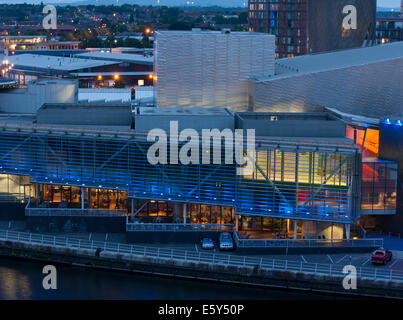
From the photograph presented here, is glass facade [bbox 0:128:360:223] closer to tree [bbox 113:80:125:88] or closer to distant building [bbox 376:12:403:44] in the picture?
tree [bbox 113:80:125:88]

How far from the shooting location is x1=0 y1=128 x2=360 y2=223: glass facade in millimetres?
26469


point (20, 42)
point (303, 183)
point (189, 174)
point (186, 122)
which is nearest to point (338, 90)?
point (186, 122)

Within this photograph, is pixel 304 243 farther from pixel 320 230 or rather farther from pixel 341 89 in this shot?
pixel 341 89

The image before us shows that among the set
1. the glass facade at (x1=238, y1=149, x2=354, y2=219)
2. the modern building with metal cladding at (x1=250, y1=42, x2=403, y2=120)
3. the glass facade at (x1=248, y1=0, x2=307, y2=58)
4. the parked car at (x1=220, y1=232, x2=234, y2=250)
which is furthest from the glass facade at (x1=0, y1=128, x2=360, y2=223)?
the glass facade at (x1=248, y1=0, x2=307, y2=58)

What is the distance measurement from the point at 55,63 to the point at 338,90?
42382 millimetres

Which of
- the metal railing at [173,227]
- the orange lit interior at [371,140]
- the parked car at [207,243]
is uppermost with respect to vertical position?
the orange lit interior at [371,140]

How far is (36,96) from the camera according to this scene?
37.2m

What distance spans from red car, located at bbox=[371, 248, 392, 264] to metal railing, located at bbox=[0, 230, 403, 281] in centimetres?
44

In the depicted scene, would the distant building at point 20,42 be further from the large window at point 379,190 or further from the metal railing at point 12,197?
the large window at point 379,190

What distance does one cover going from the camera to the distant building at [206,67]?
33625mm

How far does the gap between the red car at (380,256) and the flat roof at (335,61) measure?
999cm

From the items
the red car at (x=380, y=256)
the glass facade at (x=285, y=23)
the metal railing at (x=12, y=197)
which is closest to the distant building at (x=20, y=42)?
the glass facade at (x=285, y=23)

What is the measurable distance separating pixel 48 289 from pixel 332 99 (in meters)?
14.0
